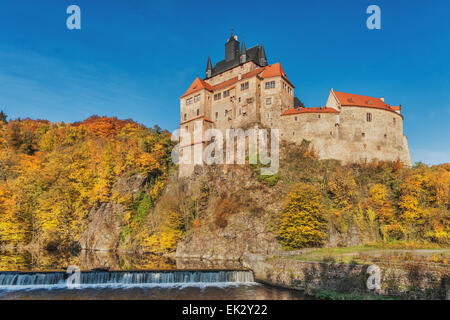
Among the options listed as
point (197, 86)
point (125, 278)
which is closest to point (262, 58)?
point (197, 86)

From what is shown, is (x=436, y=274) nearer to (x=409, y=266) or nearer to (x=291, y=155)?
(x=409, y=266)

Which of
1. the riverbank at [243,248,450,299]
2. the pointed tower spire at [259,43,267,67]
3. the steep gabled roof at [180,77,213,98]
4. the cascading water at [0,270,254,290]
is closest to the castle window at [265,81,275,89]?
the pointed tower spire at [259,43,267,67]

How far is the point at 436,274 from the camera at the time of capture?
15.6m

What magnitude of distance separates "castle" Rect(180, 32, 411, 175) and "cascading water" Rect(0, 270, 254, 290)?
26.4 meters

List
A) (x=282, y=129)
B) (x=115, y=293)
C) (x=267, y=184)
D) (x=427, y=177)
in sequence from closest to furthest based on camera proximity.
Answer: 1. (x=115, y=293)
2. (x=427, y=177)
3. (x=267, y=184)
4. (x=282, y=129)

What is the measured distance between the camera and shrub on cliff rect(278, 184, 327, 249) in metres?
28.4

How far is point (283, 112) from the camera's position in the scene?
48.1 metres

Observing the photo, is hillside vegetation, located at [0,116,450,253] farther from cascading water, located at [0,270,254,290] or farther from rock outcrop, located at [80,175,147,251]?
cascading water, located at [0,270,254,290]

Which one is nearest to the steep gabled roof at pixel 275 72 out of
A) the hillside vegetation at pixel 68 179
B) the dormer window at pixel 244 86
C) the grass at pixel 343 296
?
the dormer window at pixel 244 86

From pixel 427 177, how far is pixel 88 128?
196 ft

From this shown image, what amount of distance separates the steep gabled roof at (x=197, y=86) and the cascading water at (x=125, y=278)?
128 feet

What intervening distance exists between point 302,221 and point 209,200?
15.3m
